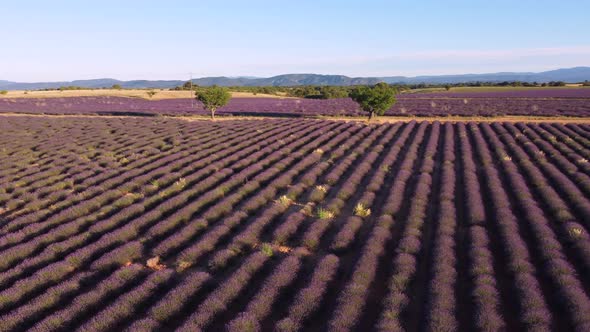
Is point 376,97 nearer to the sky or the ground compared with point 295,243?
nearer to the sky

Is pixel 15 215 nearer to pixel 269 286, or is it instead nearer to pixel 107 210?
pixel 107 210

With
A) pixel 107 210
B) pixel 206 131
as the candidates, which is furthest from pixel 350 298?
pixel 206 131

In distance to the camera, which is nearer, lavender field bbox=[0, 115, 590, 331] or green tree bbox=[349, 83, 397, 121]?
lavender field bbox=[0, 115, 590, 331]

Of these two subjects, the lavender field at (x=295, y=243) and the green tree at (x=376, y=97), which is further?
the green tree at (x=376, y=97)

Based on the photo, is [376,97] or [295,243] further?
[376,97]

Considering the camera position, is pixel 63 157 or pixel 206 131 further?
pixel 206 131

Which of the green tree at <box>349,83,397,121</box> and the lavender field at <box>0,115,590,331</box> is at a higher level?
the green tree at <box>349,83,397,121</box>

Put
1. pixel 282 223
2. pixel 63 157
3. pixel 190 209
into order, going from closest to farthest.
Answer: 1. pixel 282 223
2. pixel 190 209
3. pixel 63 157

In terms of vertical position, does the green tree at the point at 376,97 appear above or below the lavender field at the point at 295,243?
above
